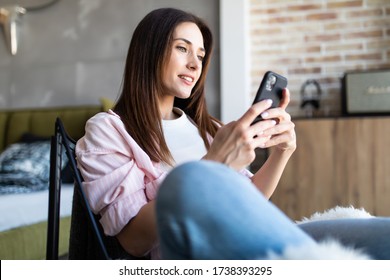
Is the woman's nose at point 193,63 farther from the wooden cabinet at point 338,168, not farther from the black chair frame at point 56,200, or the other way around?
the wooden cabinet at point 338,168

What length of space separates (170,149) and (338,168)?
1352 mm

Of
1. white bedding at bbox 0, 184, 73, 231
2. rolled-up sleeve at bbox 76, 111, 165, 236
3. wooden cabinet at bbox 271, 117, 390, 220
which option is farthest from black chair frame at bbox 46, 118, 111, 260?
wooden cabinet at bbox 271, 117, 390, 220

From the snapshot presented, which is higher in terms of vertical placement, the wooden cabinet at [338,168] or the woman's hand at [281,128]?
the woman's hand at [281,128]

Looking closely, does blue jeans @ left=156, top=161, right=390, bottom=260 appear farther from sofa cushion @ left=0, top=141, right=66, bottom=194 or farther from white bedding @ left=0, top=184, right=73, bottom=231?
sofa cushion @ left=0, top=141, right=66, bottom=194

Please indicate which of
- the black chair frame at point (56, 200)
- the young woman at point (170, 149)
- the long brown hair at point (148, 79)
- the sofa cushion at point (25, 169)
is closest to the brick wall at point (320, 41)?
the sofa cushion at point (25, 169)

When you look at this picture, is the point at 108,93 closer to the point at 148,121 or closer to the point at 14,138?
the point at 14,138

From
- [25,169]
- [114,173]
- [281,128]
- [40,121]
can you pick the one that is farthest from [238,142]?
[40,121]

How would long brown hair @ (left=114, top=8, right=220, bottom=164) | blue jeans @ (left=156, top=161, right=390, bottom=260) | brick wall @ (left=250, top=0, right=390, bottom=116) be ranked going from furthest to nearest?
brick wall @ (left=250, top=0, right=390, bottom=116) → long brown hair @ (left=114, top=8, right=220, bottom=164) → blue jeans @ (left=156, top=161, right=390, bottom=260)

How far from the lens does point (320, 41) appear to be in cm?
253

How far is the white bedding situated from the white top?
932mm

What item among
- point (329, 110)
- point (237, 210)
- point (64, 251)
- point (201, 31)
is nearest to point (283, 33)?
point (329, 110)

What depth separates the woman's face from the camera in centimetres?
110

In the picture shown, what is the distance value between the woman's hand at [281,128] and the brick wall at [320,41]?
1.65 m

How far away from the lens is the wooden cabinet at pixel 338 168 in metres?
2.13
